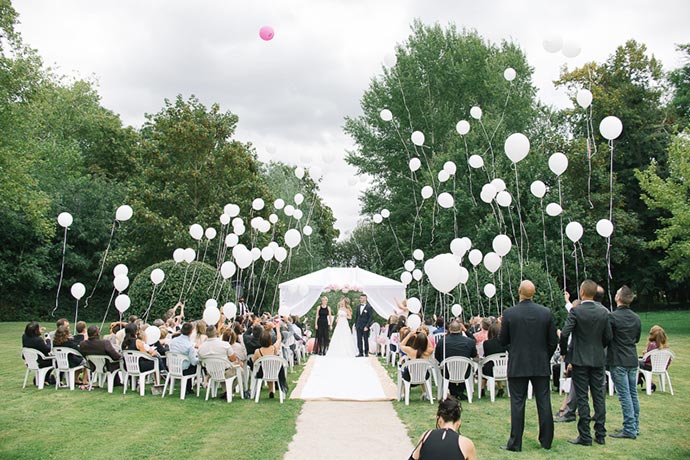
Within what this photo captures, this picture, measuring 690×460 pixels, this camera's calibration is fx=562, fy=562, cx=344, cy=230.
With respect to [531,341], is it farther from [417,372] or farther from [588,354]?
[417,372]

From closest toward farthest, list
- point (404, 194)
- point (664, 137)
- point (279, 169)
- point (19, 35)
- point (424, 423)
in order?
point (424, 423), point (19, 35), point (404, 194), point (664, 137), point (279, 169)

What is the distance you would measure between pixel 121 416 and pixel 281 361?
2.37 meters

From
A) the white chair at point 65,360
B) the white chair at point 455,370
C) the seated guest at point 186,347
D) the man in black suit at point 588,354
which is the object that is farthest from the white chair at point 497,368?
the white chair at point 65,360

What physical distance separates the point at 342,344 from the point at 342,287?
2226 mm

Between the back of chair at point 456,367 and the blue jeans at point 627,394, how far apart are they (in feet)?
7.62

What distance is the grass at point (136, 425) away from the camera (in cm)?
568

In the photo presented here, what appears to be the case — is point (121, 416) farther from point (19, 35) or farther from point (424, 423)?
point (19, 35)

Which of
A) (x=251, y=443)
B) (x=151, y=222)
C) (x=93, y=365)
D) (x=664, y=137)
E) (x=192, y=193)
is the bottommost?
(x=251, y=443)

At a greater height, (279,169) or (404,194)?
(279,169)

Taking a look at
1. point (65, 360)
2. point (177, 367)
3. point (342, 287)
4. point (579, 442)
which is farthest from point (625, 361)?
point (342, 287)

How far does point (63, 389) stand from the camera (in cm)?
916

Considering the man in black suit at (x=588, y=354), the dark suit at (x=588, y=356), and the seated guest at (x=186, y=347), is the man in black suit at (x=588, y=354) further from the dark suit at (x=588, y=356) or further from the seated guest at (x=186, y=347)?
the seated guest at (x=186, y=347)

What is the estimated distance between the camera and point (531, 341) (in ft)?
18.4

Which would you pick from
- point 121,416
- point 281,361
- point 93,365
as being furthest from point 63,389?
point 281,361
